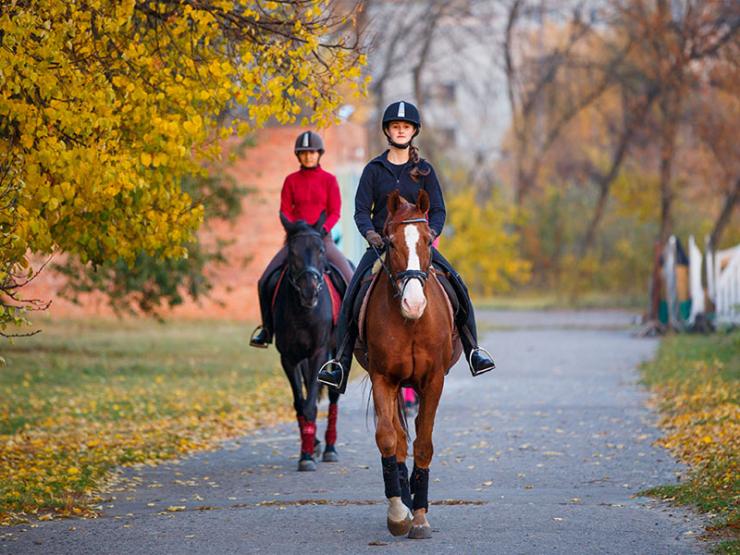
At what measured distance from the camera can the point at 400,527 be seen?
8953 mm

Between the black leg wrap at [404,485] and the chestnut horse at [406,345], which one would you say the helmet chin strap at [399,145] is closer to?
the chestnut horse at [406,345]

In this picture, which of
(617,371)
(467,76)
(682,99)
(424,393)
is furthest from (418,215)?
(467,76)

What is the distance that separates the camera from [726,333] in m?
27.1

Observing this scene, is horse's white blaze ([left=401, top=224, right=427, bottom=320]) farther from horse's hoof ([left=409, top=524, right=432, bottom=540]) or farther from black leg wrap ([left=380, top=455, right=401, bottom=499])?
horse's hoof ([left=409, top=524, right=432, bottom=540])

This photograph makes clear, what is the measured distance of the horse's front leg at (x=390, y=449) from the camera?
29.5ft

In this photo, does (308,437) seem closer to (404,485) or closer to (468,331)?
(468,331)

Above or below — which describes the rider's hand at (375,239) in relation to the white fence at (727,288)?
above

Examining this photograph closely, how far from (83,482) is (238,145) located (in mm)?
15494

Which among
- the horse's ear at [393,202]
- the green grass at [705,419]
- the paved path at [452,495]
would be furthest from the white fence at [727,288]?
the horse's ear at [393,202]

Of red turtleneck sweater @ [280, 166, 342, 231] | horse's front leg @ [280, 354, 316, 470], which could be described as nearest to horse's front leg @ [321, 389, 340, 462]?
horse's front leg @ [280, 354, 316, 470]

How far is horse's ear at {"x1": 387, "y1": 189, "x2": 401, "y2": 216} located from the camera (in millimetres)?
9219

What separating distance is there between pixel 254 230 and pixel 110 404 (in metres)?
20.4

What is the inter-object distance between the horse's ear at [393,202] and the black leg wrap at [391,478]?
162cm

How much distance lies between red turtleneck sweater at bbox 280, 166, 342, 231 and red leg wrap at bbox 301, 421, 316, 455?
2.02 m
